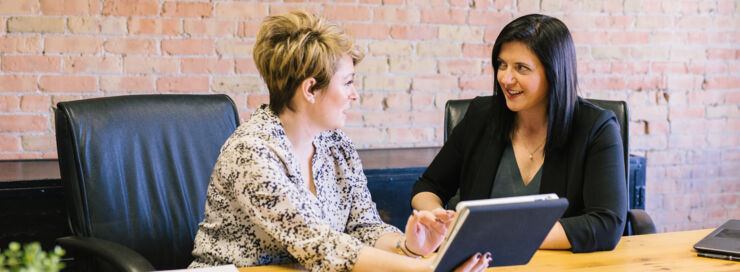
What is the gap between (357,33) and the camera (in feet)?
9.11

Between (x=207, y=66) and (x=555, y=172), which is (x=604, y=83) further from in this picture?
(x=207, y=66)

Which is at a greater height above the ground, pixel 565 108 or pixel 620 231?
pixel 565 108

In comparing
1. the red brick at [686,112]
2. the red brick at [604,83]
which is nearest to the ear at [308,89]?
the red brick at [604,83]

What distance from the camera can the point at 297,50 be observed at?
56.9 inches

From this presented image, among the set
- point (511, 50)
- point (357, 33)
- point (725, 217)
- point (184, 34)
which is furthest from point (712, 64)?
point (184, 34)

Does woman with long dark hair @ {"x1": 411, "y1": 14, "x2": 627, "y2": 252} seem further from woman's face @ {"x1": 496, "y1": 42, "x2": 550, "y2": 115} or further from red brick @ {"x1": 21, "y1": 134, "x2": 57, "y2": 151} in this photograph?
red brick @ {"x1": 21, "y1": 134, "x2": 57, "y2": 151}

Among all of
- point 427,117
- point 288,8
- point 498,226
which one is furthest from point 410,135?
point 498,226

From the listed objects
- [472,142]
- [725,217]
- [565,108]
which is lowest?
[725,217]

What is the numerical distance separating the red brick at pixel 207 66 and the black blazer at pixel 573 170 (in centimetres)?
102

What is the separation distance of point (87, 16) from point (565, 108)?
167cm

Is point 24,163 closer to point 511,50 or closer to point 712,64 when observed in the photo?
point 511,50

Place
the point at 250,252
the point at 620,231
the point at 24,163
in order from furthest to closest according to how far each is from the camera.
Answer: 1. the point at 24,163
2. the point at 620,231
3. the point at 250,252

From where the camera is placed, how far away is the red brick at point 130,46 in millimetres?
2492

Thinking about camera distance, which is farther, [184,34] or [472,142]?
[184,34]
